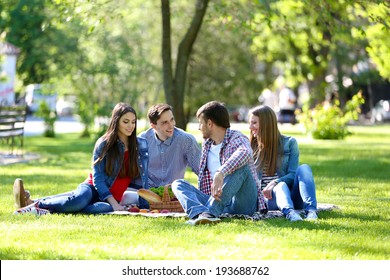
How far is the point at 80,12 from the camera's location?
1844 centimetres

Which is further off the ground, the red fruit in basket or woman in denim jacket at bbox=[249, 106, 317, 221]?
woman in denim jacket at bbox=[249, 106, 317, 221]

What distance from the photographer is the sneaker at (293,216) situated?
9.87 meters

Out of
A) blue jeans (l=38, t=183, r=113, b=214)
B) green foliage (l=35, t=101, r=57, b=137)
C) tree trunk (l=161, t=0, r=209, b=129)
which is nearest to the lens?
blue jeans (l=38, t=183, r=113, b=214)

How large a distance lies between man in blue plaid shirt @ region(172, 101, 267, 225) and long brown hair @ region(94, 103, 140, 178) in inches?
36.4

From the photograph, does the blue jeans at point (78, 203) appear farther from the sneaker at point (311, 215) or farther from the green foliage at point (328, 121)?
the green foliage at point (328, 121)

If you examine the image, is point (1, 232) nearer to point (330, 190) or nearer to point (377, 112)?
point (330, 190)

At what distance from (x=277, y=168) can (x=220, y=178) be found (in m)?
1.53

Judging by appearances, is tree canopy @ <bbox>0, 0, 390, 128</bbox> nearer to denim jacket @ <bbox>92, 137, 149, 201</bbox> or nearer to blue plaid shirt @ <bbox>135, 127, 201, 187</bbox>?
blue plaid shirt @ <bbox>135, 127, 201, 187</bbox>

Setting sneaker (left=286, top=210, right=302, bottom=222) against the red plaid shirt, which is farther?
sneaker (left=286, top=210, right=302, bottom=222)

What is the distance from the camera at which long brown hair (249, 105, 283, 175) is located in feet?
34.8

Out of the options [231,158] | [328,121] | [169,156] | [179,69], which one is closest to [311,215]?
[231,158]

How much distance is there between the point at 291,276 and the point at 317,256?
35.0 inches

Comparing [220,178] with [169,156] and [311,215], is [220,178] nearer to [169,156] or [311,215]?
[311,215]

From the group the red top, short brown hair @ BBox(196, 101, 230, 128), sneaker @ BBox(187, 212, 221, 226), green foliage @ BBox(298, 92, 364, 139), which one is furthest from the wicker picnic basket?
green foliage @ BBox(298, 92, 364, 139)
